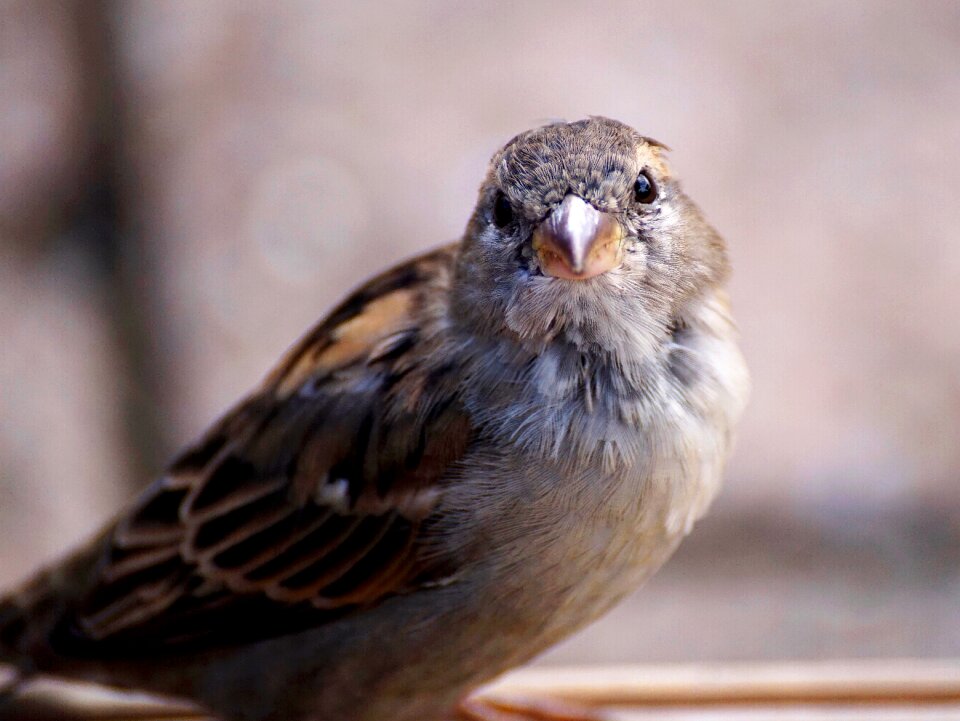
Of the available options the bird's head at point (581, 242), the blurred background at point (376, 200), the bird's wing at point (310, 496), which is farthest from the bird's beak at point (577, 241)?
the blurred background at point (376, 200)

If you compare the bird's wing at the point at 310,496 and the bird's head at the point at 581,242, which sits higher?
the bird's head at the point at 581,242

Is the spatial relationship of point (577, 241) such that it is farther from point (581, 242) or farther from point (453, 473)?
point (453, 473)

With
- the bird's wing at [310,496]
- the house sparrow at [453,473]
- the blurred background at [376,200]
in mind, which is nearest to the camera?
the house sparrow at [453,473]

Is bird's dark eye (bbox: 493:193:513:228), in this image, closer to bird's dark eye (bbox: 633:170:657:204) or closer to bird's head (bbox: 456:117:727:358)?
bird's head (bbox: 456:117:727:358)

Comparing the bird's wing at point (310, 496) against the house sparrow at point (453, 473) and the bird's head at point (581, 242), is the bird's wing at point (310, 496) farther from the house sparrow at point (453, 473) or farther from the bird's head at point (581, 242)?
the bird's head at point (581, 242)

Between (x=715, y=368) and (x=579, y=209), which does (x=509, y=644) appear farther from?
(x=579, y=209)

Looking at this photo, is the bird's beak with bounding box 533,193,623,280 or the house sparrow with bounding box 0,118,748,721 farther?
the house sparrow with bounding box 0,118,748,721

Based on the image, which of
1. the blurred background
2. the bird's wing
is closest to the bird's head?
the bird's wing

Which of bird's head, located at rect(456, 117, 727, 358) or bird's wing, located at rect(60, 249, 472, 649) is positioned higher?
bird's head, located at rect(456, 117, 727, 358)
